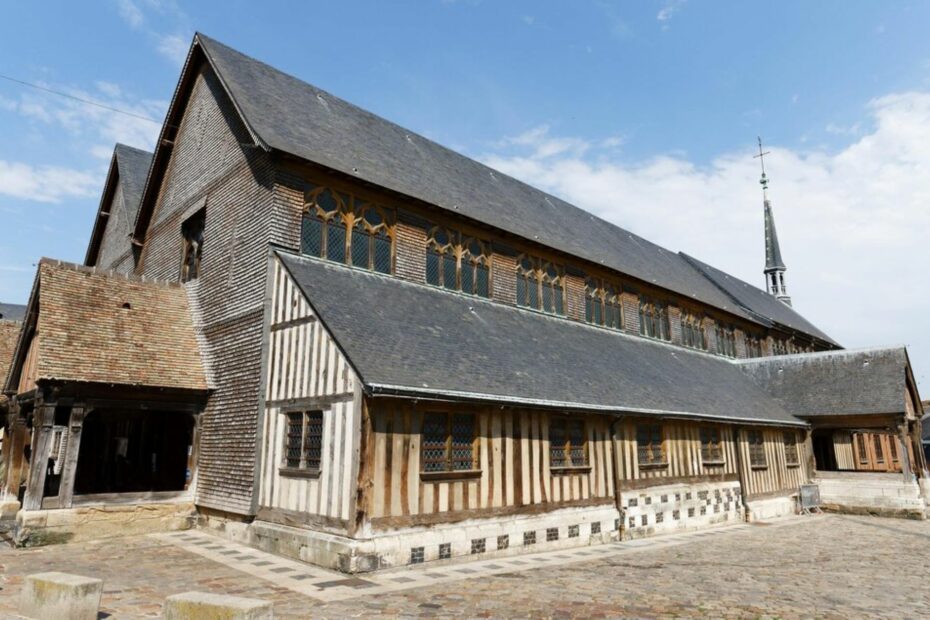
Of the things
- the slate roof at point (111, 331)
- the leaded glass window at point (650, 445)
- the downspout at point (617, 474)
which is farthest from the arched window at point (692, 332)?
the slate roof at point (111, 331)

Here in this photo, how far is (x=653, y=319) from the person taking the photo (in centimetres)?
2316

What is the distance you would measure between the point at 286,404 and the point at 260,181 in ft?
16.1

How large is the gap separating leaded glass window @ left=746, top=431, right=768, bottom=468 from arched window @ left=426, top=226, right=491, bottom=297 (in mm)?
9599

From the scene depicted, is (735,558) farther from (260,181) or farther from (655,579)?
(260,181)

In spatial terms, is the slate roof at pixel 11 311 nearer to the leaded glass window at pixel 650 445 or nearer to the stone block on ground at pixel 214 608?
the leaded glass window at pixel 650 445

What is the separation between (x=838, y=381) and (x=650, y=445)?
11991 mm

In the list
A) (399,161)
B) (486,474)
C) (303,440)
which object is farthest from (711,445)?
(303,440)

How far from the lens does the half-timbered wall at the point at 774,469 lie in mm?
18516

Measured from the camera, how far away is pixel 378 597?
24.9 ft

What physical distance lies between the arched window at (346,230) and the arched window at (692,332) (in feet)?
48.1

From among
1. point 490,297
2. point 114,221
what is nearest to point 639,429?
point 490,297

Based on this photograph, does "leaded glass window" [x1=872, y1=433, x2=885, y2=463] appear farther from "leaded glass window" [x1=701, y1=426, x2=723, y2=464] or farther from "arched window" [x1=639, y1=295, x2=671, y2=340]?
"leaded glass window" [x1=701, y1=426, x2=723, y2=464]

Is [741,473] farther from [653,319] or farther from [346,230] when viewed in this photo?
[346,230]

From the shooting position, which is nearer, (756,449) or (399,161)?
(399,161)
